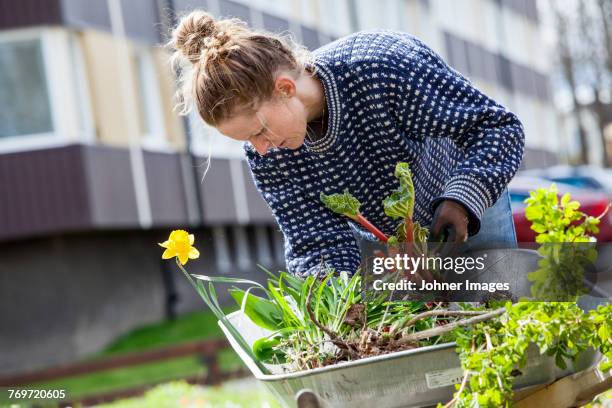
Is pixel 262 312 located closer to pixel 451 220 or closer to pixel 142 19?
pixel 451 220

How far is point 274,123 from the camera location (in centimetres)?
275

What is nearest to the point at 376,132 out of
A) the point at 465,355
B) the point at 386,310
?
the point at 386,310

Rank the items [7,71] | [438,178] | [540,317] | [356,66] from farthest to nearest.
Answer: [7,71] < [438,178] < [356,66] < [540,317]

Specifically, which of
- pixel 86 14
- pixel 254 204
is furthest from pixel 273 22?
pixel 86 14

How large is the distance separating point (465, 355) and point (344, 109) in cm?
A: 99

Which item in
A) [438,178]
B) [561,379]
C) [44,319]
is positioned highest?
[44,319]

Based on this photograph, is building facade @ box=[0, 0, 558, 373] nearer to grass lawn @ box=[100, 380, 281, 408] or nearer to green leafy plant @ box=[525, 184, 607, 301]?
grass lawn @ box=[100, 380, 281, 408]

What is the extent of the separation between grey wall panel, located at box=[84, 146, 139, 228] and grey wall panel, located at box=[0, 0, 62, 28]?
5.71 ft

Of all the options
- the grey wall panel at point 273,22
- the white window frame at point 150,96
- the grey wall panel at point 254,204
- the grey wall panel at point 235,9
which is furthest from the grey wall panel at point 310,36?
the white window frame at point 150,96

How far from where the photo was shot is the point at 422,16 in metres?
30.3

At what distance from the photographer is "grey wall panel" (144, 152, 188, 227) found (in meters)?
18.1

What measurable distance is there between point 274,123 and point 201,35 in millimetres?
278

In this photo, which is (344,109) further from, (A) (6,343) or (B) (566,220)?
(A) (6,343)

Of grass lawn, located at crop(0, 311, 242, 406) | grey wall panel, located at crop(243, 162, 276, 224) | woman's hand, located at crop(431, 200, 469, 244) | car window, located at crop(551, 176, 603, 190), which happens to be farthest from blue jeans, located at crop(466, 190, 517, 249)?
grey wall panel, located at crop(243, 162, 276, 224)
